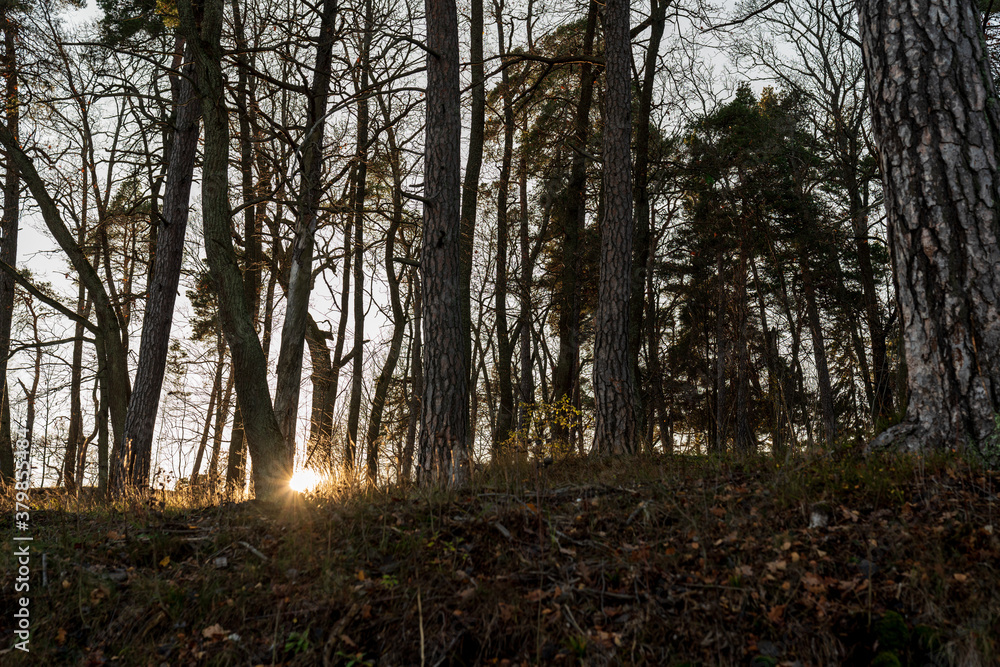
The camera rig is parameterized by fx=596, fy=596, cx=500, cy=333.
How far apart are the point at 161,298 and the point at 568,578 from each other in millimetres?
7862

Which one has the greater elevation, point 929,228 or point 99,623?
point 929,228

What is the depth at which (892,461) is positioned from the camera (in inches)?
147

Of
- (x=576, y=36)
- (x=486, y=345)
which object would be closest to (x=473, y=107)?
(x=576, y=36)

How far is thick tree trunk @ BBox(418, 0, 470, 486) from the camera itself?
6305 mm

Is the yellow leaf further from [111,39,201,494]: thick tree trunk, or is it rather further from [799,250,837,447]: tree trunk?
[799,250,837,447]: tree trunk

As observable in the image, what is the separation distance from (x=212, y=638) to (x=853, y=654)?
306 cm

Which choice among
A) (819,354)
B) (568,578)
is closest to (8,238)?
(568,578)

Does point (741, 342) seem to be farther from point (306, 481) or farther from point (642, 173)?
point (306, 481)

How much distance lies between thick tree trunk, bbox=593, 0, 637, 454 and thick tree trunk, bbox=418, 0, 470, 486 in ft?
6.64

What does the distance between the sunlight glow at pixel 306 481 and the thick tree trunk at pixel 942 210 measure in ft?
13.9

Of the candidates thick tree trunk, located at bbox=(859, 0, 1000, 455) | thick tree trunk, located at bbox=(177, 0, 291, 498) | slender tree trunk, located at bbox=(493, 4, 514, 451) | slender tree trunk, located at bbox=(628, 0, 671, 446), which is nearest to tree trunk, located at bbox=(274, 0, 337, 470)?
thick tree trunk, located at bbox=(177, 0, 291, 498)

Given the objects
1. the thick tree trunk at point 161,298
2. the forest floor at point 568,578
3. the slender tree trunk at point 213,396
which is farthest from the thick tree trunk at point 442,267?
the slender tree trunk at point 213,396

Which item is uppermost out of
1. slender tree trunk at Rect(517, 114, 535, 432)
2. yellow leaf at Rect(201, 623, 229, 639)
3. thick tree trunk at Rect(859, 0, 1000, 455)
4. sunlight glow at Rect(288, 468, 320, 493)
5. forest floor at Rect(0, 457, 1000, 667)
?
slender tree trunk at Rect(517, 114, 535, 432)

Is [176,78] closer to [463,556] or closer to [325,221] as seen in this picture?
[325,221]
